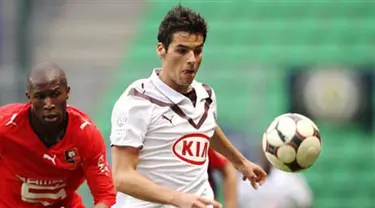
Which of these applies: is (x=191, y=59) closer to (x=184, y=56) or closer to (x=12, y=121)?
(x=184, y=56)

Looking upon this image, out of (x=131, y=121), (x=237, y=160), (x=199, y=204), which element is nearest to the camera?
(x=199, y=204)

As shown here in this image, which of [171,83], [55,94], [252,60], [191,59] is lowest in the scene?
[55,94]

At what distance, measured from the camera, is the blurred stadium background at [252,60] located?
11055 mm

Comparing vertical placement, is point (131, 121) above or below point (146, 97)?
below

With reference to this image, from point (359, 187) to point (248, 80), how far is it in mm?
1606

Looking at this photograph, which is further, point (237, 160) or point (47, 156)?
point (237, 160)

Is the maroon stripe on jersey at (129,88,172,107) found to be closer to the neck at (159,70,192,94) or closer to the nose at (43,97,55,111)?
the neck at (159,70,192,94)

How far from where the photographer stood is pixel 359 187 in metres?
10.9

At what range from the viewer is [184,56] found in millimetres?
5652

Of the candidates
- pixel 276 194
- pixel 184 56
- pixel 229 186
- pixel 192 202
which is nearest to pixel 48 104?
pixel 184 56

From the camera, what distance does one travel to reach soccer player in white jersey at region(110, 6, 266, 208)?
18.2ft

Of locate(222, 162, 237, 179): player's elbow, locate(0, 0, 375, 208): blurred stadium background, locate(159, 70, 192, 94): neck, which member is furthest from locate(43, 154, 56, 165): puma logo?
locate(0, 0, 375, 208): blurred stadium background

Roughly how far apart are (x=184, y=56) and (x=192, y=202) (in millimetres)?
951

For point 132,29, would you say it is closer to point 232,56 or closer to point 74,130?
point 232,56
